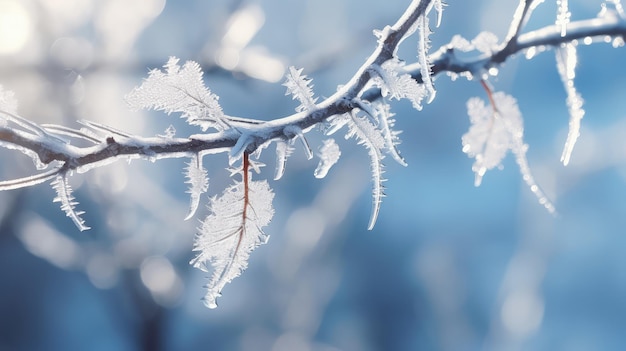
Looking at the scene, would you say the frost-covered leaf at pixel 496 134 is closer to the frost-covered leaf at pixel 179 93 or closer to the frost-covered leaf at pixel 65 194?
the frost-covered leaf at pixel 179 93

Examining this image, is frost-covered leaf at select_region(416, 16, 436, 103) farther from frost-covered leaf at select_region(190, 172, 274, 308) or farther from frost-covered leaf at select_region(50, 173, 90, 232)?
frost-covered leaf at select_region(50, 173, 90, 232)

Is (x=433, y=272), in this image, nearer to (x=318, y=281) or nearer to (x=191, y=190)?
(x=318, y=281)

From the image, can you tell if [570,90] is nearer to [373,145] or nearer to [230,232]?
[373,145]

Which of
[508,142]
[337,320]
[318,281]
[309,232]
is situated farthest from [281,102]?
[508,142]

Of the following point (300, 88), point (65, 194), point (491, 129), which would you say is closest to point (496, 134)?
point (491, 129)

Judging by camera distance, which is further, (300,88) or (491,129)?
(491,129)
